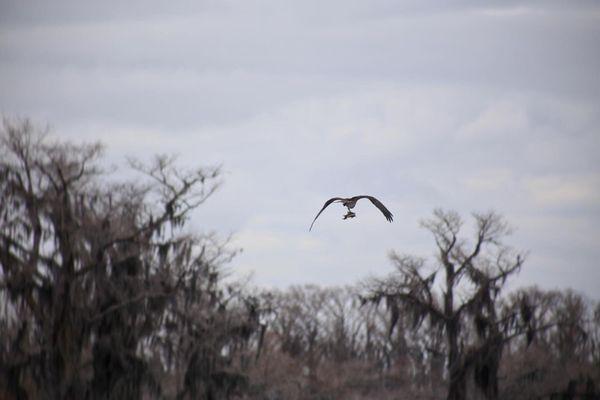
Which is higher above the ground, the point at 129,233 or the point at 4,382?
the point at 129,233

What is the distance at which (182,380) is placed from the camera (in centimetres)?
4434

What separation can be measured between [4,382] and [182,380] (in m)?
8.53

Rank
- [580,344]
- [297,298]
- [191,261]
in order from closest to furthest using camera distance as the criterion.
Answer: [191,261] < [580,344] < [297,298]

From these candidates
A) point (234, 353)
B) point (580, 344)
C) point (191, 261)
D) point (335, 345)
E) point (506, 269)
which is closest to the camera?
point (191, 261)

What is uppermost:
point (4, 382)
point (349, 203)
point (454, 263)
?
point (454, 263)

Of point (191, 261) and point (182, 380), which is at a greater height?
point (191, 261)

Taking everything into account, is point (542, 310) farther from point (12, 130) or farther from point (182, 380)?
point (12, 130)

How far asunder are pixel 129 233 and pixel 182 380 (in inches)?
278

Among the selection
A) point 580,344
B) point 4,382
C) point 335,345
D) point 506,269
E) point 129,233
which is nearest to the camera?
point 4,382

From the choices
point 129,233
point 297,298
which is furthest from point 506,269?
point 297,298

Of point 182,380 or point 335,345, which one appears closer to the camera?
point 182,380

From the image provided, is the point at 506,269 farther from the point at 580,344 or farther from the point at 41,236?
the point at 41,236

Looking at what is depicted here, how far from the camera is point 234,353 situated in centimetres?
4741

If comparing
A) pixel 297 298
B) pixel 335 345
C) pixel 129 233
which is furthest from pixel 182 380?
pixel 297 298
